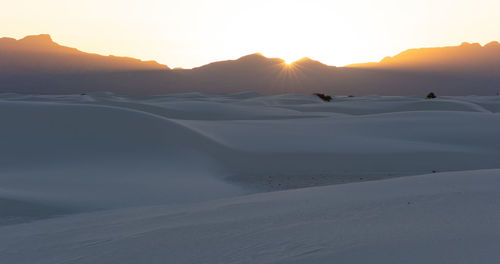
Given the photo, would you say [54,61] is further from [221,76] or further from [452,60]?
[452,60]

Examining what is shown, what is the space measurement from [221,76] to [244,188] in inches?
2757

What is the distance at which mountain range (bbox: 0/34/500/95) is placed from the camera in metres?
73.7

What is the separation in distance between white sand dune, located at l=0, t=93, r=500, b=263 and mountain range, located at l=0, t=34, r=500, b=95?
60088 millimetres

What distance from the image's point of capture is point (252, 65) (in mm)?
80188

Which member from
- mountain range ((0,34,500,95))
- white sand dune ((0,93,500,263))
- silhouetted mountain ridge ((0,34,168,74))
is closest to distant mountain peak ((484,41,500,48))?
mountain range ((0,34,500,95))

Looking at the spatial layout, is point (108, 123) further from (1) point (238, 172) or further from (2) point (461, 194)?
(2) point (461, 194)

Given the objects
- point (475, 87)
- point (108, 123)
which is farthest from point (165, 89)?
point (108, 123)

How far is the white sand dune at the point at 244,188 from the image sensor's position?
7.50 feet

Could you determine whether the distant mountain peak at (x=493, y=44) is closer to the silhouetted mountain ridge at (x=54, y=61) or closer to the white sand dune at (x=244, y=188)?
the silhouetted mountain ridge at (x=54, y=61)

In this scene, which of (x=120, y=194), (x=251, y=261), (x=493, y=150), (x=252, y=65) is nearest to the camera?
(x=251, y=261)

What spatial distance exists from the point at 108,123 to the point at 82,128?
594 mm

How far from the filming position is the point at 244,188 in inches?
286

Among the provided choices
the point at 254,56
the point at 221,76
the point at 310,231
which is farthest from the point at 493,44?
the point at 310,231

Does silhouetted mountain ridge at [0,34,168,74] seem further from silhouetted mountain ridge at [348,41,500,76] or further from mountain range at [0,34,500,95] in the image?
silhouetted mountain ridge at [348,41,500,76]
